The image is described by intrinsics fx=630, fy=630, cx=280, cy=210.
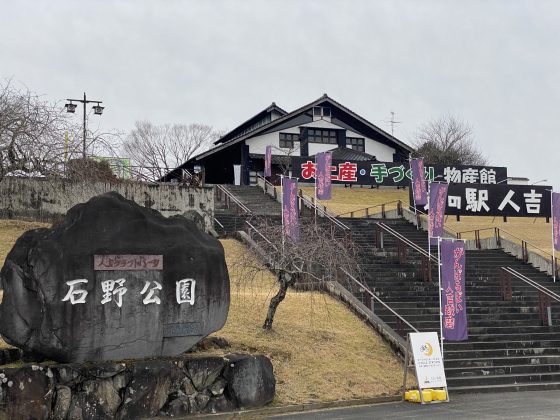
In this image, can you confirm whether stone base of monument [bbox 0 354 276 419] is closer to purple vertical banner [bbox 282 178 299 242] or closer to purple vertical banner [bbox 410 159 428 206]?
purple vertical banner [bbox 282 178 299 242]

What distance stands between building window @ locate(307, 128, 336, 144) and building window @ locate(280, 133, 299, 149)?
3.39ft

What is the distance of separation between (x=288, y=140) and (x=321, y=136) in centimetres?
269

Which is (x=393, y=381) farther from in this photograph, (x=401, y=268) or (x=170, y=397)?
(x=401, y=268)

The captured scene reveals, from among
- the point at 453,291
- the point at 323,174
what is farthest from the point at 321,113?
the point at 453,291

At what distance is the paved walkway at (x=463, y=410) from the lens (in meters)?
10.8

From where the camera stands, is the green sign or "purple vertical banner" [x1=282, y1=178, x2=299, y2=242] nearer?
"purple vertical banner" [x1=282, y1=178, x2=299, y2=242]

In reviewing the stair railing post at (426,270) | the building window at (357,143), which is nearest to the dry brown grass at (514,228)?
the stair railing post at (426,270)

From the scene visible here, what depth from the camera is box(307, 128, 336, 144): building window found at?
1815 inches

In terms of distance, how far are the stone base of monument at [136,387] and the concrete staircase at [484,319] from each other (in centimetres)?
513

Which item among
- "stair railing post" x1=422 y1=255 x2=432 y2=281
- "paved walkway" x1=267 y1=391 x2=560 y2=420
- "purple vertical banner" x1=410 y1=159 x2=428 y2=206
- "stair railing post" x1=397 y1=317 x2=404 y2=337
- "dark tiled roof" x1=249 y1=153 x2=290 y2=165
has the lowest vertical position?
"paved walkway" x1=267 y1=391 x2=560 y2=420

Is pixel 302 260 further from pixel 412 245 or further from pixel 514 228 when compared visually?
pixel 514 228

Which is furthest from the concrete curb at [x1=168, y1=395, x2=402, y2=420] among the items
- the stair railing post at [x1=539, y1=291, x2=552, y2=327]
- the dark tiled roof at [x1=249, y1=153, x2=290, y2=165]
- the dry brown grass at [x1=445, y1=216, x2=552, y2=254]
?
the dark tiled roof at [x1=249, y1=153, x2=290, y2=165]

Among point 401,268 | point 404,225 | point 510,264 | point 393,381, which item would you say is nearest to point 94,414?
point 393,381

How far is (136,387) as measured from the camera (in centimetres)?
1011
